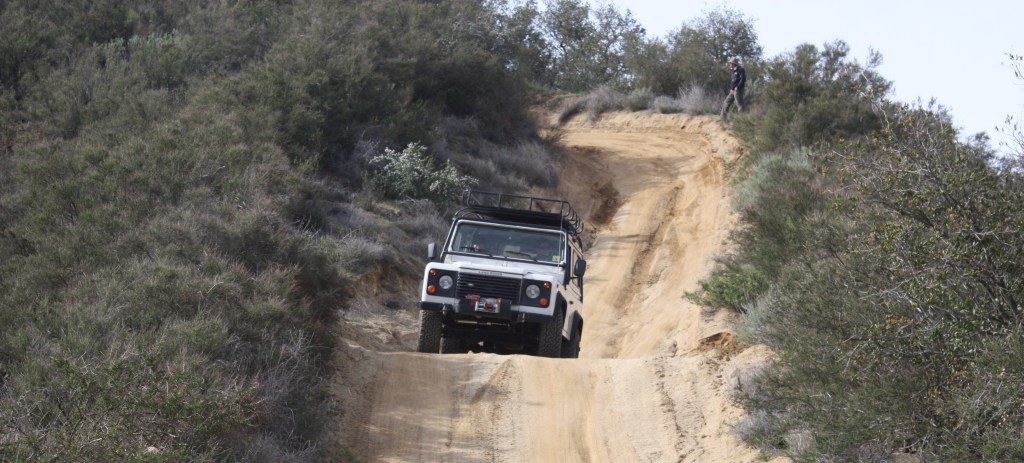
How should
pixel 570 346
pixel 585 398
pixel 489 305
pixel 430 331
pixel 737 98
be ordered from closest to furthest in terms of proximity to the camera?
pixel 585 398
pixel 489 305
pixel 430 331
pixel 570 346
pixel 737 98

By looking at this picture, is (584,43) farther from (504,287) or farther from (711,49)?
(504,287)

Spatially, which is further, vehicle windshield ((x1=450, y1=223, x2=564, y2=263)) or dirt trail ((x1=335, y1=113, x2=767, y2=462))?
vehicle windshield ((x1=450, y1=223, x2=564, y2=263))

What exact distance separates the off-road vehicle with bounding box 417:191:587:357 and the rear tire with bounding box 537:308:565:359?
0.01 metres

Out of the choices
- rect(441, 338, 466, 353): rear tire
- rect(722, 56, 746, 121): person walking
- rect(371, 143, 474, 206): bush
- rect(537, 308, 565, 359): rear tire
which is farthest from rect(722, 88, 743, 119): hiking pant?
rect(441, 338, 466, 353): rear tire

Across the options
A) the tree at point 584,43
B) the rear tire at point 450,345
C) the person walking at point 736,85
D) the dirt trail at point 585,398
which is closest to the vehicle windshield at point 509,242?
the rear tire at point 450,345

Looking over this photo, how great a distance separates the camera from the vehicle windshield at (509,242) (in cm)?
1323

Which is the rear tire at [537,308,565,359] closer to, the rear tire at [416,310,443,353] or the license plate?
the license plate

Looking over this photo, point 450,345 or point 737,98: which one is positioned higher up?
point 737,98

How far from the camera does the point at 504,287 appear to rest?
40.2 feet

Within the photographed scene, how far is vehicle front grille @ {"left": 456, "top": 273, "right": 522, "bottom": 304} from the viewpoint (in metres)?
12.2

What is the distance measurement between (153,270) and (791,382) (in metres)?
5.81

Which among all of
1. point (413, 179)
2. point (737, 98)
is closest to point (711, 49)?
point (737, 98)

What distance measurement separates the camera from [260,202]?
42.4 feet

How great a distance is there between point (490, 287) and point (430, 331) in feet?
3.27
